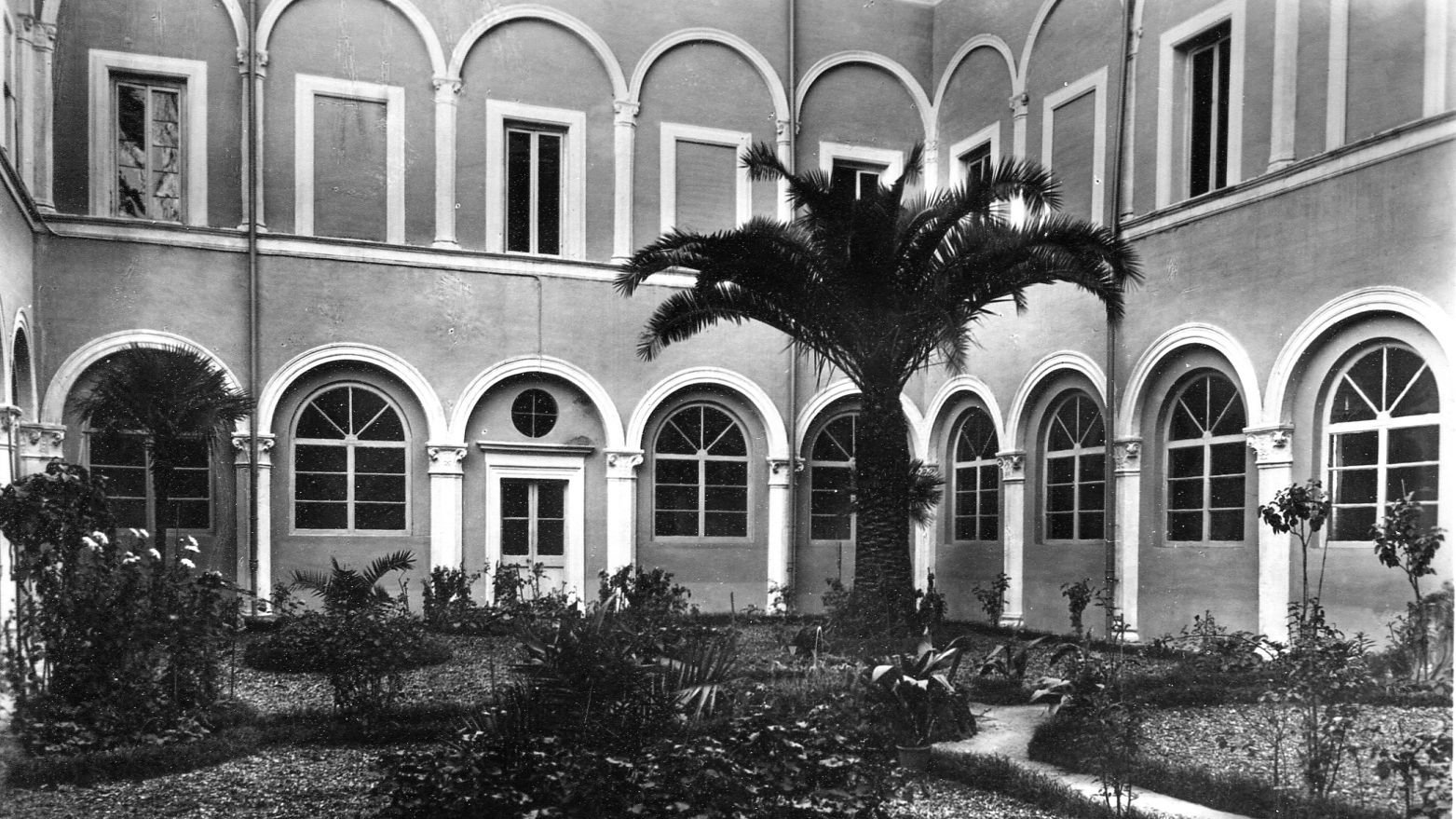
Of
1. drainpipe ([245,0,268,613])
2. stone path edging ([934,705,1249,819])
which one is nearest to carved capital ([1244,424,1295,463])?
stone path edging ([934,705,1249,819])

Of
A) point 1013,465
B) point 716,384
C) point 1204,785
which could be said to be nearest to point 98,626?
point 716,384

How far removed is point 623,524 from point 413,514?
141 cm

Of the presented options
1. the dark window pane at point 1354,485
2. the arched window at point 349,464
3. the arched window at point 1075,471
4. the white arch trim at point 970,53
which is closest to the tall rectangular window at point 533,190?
the arched window at point 349,464

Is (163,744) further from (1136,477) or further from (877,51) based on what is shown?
(1136,477)

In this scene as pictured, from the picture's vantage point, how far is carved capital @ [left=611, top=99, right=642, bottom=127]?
7.06m

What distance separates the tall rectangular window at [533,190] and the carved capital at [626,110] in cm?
43

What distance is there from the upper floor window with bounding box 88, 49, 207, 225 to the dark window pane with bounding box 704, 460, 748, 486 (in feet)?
12.0

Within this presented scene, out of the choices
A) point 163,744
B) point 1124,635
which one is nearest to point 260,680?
point 163,744

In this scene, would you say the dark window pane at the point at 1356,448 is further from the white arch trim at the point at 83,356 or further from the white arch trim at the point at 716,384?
the white arch trim at the point at 83,356

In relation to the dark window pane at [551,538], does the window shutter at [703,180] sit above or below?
above

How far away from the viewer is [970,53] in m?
7.95

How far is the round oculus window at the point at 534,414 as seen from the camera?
7426 mm

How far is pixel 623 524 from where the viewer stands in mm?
7262

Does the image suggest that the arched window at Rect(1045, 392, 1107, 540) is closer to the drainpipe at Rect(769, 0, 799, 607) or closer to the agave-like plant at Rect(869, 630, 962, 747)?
the drainpipe at Rect(769, 0, 799, 607)
